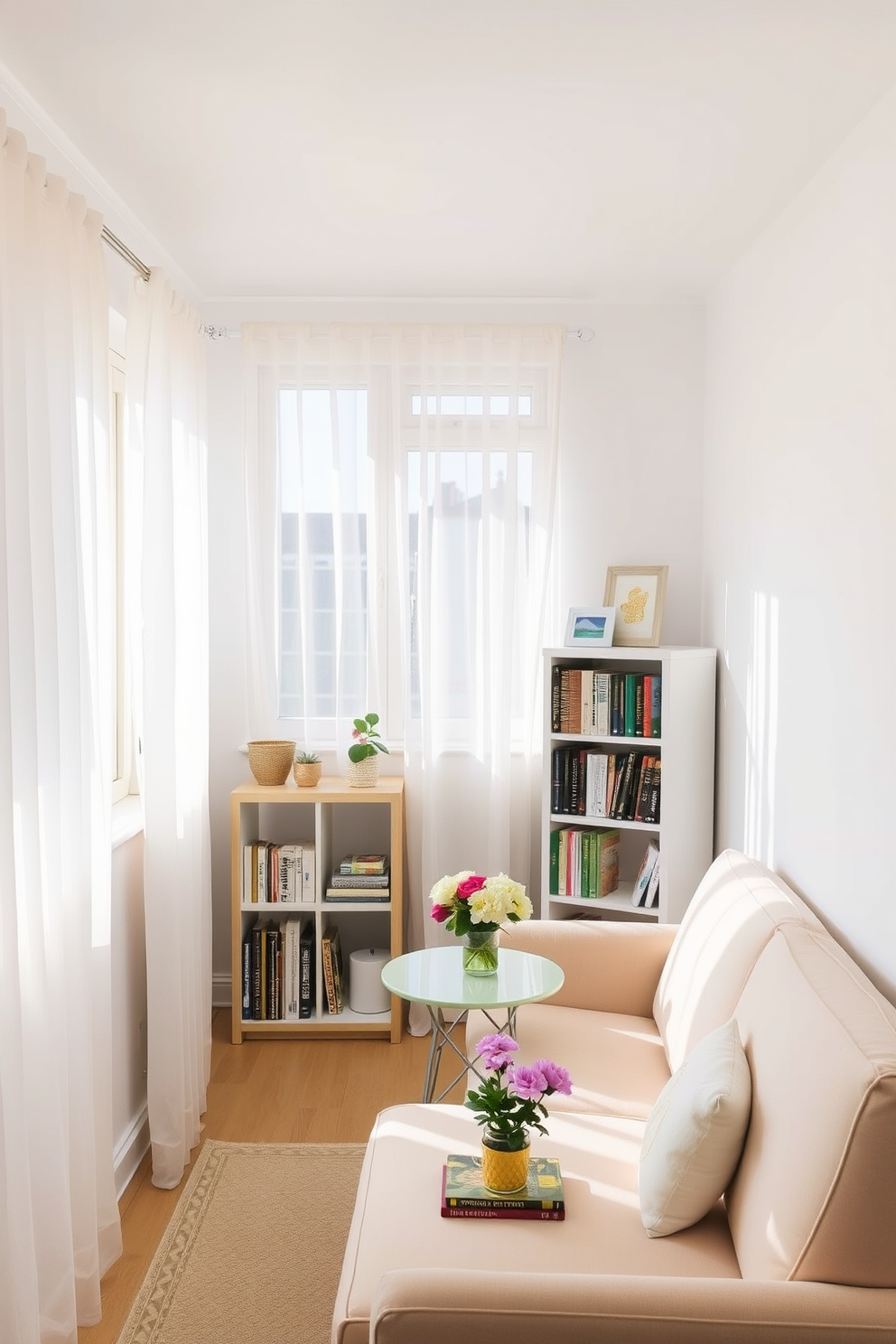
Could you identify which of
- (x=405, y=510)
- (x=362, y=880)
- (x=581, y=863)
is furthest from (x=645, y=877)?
(x=405, y=510)

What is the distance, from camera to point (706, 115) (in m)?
2.29

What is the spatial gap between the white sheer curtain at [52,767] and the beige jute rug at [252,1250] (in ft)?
0.57

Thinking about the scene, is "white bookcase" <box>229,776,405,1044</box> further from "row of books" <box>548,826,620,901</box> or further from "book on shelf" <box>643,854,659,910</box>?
"book on shelf" <box>643,854,659,910</box>

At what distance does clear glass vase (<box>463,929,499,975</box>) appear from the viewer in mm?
2627

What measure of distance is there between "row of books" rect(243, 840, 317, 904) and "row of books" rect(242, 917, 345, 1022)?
0.42 feet

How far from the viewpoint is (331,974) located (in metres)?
3.66

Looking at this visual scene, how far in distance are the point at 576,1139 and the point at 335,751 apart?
2.04m

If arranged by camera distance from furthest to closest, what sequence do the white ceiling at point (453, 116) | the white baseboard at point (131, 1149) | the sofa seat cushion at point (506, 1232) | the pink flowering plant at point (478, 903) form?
the white baseboard at point (131, 1149), the pink flowering plant at point (478, 903), the white ceiling at point (453, 116), the sofa seat cushion at point (506, 1232)

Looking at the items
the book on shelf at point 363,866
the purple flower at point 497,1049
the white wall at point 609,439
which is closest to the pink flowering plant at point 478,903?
the purple flower at point 497,1049

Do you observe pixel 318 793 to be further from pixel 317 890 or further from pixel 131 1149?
pixel 131 1149

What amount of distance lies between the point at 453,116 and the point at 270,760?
2.17 meters

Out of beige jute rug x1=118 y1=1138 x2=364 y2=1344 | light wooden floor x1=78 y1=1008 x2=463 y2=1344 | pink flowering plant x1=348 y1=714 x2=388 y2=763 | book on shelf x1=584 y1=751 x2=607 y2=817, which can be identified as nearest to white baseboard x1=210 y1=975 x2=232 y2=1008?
light wooden floor x1=78 y1=1008 x2=463 y2=1344

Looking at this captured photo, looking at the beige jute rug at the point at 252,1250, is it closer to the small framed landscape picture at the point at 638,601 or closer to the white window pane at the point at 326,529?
the white window pane at the point at 326,529

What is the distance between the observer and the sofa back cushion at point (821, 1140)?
142cm
